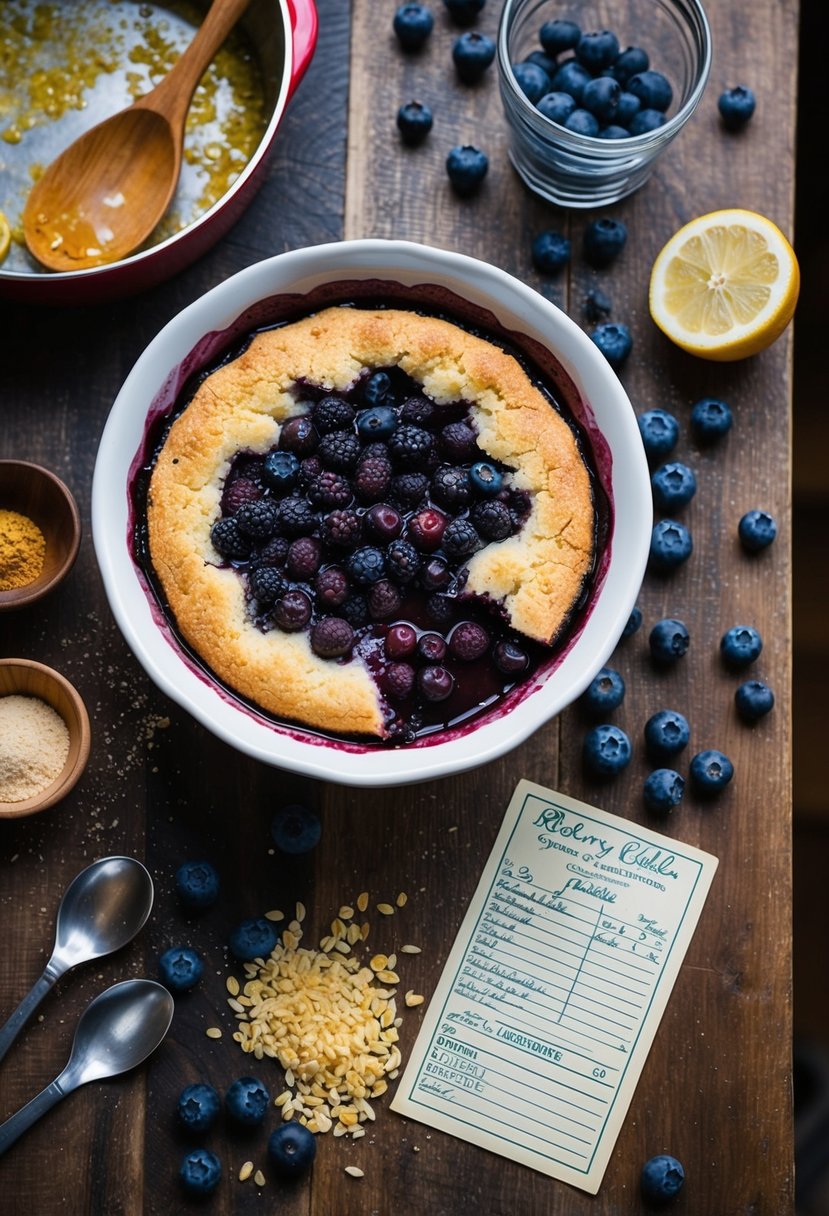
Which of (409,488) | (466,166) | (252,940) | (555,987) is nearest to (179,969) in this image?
(252,940)

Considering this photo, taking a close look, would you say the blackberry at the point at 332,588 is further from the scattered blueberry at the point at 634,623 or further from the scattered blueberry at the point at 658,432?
the scattered blueberry at the point at 658,432

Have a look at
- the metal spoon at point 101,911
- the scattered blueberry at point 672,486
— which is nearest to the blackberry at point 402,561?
the scattered blueberry at point 672,486

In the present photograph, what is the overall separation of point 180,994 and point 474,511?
121 cm

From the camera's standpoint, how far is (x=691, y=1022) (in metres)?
2.47

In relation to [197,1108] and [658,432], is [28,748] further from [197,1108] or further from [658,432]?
[658,432]

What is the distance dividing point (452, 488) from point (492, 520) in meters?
0.10

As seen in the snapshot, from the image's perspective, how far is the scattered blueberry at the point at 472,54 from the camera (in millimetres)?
2537

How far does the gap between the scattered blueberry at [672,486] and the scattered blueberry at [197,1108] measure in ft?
5.23

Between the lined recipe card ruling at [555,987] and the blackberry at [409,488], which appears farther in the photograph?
the lined recipe card ruling at [555,987]

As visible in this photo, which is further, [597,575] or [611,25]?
[611,25]

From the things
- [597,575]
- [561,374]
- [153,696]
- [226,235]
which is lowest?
[153,696]

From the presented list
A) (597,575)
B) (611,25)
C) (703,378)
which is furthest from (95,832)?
(611,25)

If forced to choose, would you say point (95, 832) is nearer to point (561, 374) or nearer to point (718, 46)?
point (561, 374)

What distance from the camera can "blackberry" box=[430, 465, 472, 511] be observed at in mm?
2199
